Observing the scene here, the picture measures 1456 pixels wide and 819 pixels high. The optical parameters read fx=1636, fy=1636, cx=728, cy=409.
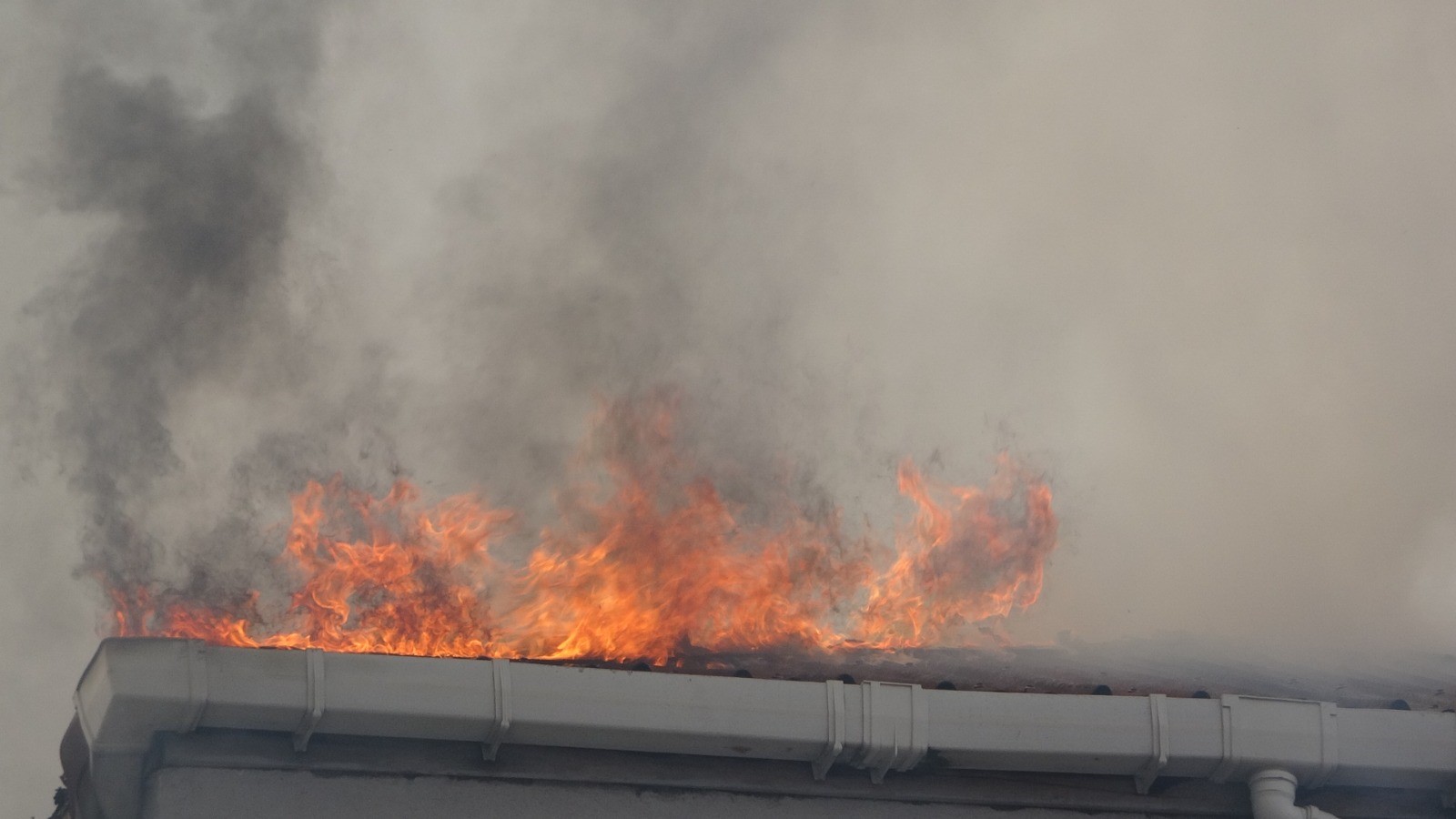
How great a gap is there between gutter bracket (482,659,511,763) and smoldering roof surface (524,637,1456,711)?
105cm

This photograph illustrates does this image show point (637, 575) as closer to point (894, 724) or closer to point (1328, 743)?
point (894, 724)

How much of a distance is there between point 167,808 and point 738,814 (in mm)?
4105

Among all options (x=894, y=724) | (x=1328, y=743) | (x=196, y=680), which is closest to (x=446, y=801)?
(x=196, y=680)

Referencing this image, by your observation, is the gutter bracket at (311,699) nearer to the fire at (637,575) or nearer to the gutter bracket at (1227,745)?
the fire at (637,575)

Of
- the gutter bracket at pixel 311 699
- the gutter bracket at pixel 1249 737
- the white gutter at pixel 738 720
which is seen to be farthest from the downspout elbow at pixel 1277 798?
the gutter bracket at pixel 311 699

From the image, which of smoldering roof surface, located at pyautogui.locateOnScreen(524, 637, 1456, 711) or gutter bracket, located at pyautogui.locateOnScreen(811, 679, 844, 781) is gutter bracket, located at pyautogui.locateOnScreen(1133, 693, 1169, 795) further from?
gutter bracket, located at pyautogui.locateOnScreen(811, 679, 844, 781)

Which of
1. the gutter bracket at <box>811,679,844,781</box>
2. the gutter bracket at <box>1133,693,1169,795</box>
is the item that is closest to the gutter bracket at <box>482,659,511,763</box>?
the gutter bracket at <box>811,679,844,781</box>

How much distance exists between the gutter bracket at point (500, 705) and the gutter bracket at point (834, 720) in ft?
7.86

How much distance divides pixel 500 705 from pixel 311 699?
1.32m

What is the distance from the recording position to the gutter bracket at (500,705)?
1170 centimetres

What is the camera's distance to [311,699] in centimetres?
1130

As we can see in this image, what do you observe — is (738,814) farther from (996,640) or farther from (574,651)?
(996,640)

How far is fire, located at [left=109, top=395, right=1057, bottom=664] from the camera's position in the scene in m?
13.5

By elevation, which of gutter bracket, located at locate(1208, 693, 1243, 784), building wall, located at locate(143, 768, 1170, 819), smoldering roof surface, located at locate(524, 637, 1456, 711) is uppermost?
smoldering roof surface, located at locate(524, 637, 1456, 711)
